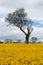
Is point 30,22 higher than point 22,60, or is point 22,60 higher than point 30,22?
point 22,60

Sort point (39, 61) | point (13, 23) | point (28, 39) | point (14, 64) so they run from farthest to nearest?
point (13, 23) → point (28, 39) → point (39, 61) → point (14, 64)

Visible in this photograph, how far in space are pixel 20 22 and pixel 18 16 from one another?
1684mm

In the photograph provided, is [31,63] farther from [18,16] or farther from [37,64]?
[18,16]

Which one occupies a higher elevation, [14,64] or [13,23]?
[14,64]

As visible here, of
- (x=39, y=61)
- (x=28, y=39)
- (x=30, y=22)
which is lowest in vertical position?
(x=28, y=39)

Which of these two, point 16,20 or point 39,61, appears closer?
point 39,61

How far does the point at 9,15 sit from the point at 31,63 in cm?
5483

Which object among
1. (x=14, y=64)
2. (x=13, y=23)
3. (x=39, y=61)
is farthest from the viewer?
(x=13, y=23)

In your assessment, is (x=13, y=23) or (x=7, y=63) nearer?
(x=7, y=63)

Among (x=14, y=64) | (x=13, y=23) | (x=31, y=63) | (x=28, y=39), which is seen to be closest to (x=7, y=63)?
(x=14, y=64)

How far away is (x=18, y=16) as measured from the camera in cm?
6725

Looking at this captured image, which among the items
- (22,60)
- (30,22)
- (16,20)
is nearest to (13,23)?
(16,20)

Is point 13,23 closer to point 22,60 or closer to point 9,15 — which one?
point 9,15

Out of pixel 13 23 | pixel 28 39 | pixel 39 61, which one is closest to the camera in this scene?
pixel 39 61
